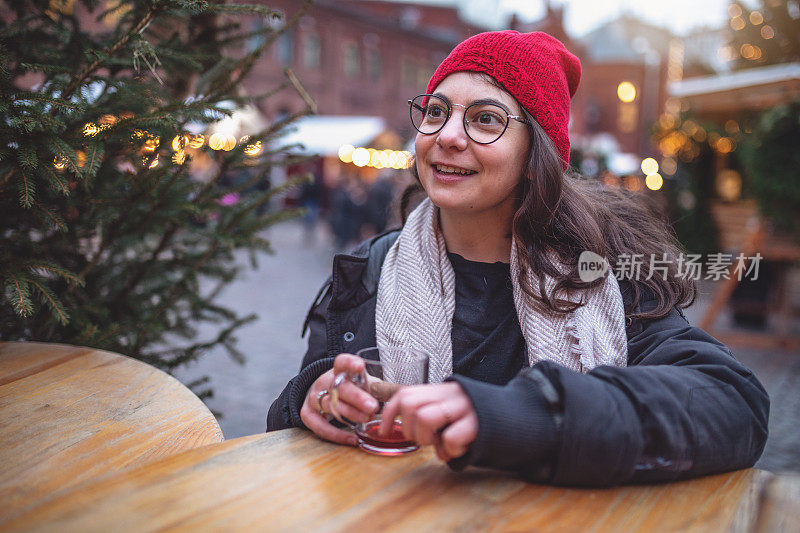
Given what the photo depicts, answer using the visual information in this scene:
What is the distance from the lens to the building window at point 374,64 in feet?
99.2

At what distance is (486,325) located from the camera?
1737 mm

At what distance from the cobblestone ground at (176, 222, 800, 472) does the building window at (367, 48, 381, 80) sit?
75.6ft

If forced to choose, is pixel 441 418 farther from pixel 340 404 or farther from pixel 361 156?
pixel 361 156

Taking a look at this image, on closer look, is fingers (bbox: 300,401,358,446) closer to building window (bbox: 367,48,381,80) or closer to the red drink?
the red drink

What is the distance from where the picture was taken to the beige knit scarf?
1559 mm

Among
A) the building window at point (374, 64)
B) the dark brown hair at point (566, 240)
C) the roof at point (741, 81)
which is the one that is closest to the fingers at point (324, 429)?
the dark brown hair at point (566, 240)

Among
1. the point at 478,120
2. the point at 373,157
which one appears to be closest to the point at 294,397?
the point at 478,120

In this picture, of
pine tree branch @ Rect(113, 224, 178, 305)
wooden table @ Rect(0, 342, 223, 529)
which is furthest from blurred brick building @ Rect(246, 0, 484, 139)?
wooden table @ Rect(0, 342, 223, 529)

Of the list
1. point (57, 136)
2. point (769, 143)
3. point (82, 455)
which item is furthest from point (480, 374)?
point (769, 143)

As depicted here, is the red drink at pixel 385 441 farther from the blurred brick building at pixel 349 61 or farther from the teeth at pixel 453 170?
the blurred brick building at pixel 349 61

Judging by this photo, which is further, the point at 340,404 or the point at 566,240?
the point at 566,240

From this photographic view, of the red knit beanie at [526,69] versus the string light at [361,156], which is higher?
the string light at [361,156]

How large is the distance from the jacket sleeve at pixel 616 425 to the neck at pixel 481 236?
0.69 meters

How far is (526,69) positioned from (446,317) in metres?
0.73
